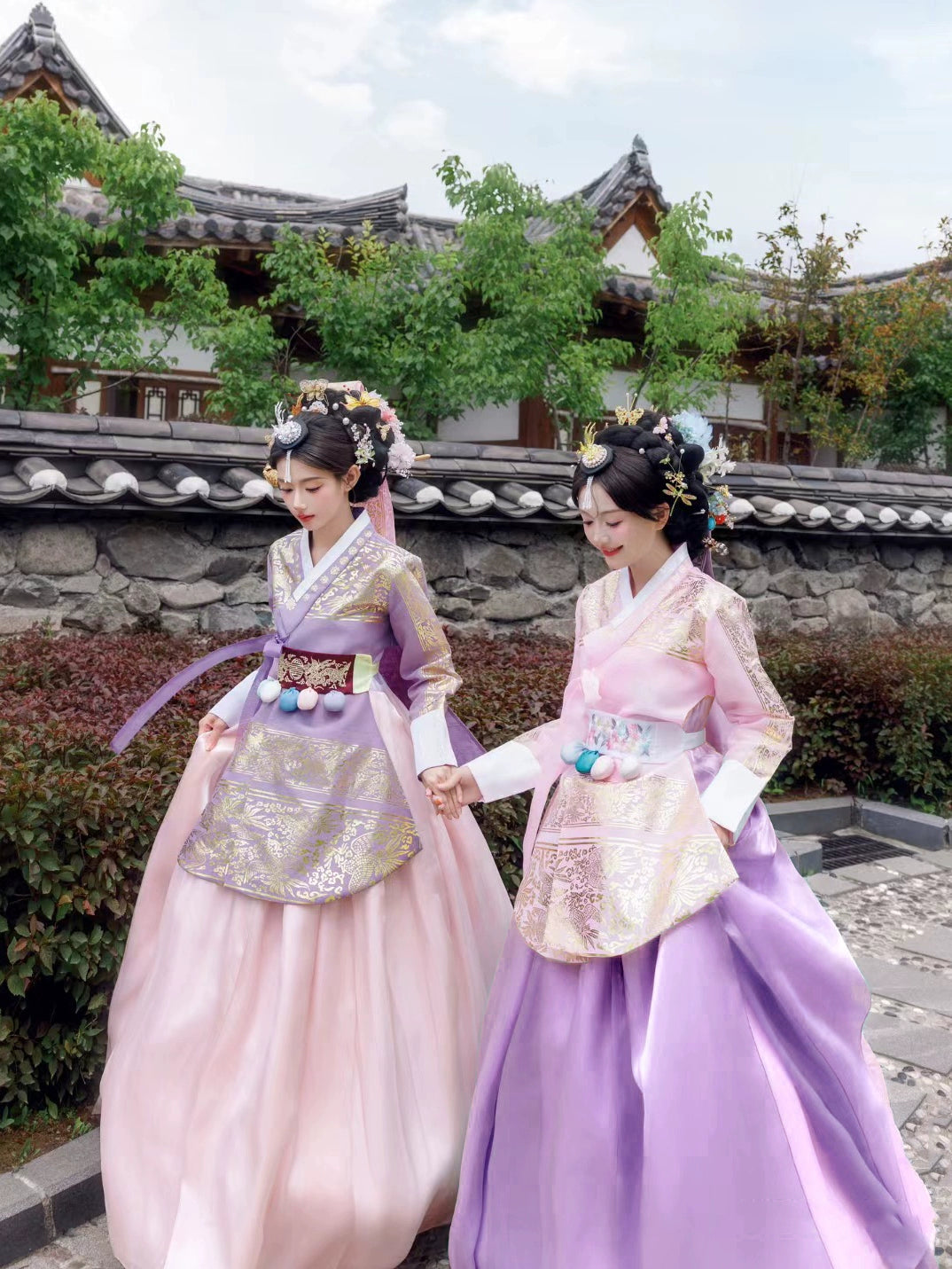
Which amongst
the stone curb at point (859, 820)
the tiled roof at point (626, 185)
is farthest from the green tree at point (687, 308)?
the stone curb at point (859, 820)

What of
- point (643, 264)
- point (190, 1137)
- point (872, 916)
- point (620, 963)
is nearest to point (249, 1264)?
point (190, 1137)

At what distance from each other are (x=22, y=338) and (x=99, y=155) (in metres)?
1.41

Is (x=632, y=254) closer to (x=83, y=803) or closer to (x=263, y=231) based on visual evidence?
(x=263, y=231)

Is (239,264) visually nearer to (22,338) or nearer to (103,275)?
(103,275)

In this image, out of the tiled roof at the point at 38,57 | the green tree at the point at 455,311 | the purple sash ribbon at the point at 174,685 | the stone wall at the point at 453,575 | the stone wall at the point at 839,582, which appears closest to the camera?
the purple sash ribbon at the point at 174,685

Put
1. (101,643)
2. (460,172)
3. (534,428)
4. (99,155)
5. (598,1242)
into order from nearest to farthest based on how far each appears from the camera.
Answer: (598,1242) < (101,643) < (99,155) < (460,172) < (534,428)

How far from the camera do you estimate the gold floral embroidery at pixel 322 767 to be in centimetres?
305

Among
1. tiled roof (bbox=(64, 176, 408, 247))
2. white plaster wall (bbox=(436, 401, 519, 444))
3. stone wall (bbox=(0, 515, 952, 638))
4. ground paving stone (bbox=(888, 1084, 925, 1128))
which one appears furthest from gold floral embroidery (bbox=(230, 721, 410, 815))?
white plaster wall (bbox=(436, 401, 519, 444))

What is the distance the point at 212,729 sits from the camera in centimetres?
326

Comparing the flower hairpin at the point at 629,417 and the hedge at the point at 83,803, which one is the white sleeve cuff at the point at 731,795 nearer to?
the flower hairpin at the point at 629,417

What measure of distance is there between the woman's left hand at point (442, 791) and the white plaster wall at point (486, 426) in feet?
32.6

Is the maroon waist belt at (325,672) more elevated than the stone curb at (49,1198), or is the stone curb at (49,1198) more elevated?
the maroon waist belt at (325,672)

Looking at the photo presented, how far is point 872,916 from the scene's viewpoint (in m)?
6.16

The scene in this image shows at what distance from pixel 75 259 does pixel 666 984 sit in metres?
7.71
